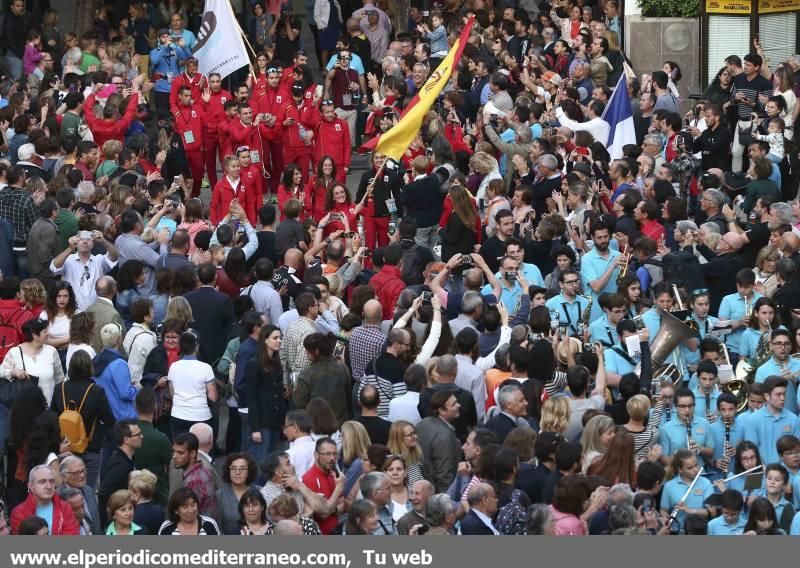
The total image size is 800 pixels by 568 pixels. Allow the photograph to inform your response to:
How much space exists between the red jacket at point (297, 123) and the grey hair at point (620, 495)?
418 inches

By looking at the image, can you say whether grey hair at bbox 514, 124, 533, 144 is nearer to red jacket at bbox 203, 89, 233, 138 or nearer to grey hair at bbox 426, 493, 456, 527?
red jacket at bbox 203, 89, 233, 138

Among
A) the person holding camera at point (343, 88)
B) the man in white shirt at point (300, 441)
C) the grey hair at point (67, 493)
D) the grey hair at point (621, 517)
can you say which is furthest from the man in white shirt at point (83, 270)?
the person holding camera at point (343, 88)

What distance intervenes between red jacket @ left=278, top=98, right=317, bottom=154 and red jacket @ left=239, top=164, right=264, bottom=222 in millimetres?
1913

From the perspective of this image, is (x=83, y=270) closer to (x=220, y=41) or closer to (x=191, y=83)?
(x=191, y=83)

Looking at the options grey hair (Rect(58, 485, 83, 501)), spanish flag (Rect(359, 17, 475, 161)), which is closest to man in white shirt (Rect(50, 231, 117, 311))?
spanish flag (Rect(359, 17, 475, 161))

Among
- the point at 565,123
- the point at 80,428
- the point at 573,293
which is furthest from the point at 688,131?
the point at 80,428

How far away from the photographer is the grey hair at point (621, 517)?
12.0 meters

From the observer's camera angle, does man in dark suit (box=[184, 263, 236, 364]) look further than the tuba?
Yes

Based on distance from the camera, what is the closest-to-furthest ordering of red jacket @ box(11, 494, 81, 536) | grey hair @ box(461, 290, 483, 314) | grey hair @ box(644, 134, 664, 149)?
red jacket @ box(11, 494, 81, 536), grey hair @ box(461, 290, 483, 314), grey hair @ box(644, 134, 664, 149)

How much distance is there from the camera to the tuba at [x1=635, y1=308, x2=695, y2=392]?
15125 mm

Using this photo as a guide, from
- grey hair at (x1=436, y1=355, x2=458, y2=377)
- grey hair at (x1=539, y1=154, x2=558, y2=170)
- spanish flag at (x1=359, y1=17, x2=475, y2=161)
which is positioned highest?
grey hair at (x1=436, y1=355, x2=458, y2=377)

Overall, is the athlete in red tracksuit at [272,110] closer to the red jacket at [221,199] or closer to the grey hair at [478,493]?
the red jacket at [221,199]

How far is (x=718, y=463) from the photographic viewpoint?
46.0 feet

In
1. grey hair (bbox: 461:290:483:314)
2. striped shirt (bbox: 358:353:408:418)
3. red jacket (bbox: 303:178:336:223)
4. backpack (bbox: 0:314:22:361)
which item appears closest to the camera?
striped shirt (bbox: 358:353:408:418)
